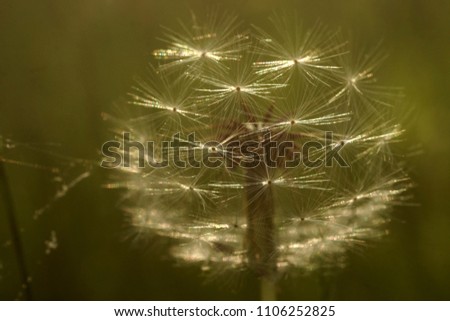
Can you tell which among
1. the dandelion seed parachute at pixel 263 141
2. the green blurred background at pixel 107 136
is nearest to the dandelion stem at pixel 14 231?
the green blurred background at pixel 107 136

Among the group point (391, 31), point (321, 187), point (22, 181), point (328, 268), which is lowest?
point (328, 268)

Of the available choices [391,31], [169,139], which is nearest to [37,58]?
[169,139]

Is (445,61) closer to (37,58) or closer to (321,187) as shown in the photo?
(321,187)

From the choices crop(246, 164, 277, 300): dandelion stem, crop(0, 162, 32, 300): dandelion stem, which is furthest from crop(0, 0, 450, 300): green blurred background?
crop(246, 164, 277, 300): dandelion stem

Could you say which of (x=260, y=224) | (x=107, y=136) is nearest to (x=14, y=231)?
(x=107, y=136)

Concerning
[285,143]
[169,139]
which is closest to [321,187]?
[285,143]

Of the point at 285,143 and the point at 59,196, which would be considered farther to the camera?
the point at 59,196

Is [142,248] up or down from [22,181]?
down

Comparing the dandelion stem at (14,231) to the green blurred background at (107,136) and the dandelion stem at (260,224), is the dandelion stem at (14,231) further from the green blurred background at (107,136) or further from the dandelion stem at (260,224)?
the dandelion stem at (260,224)
